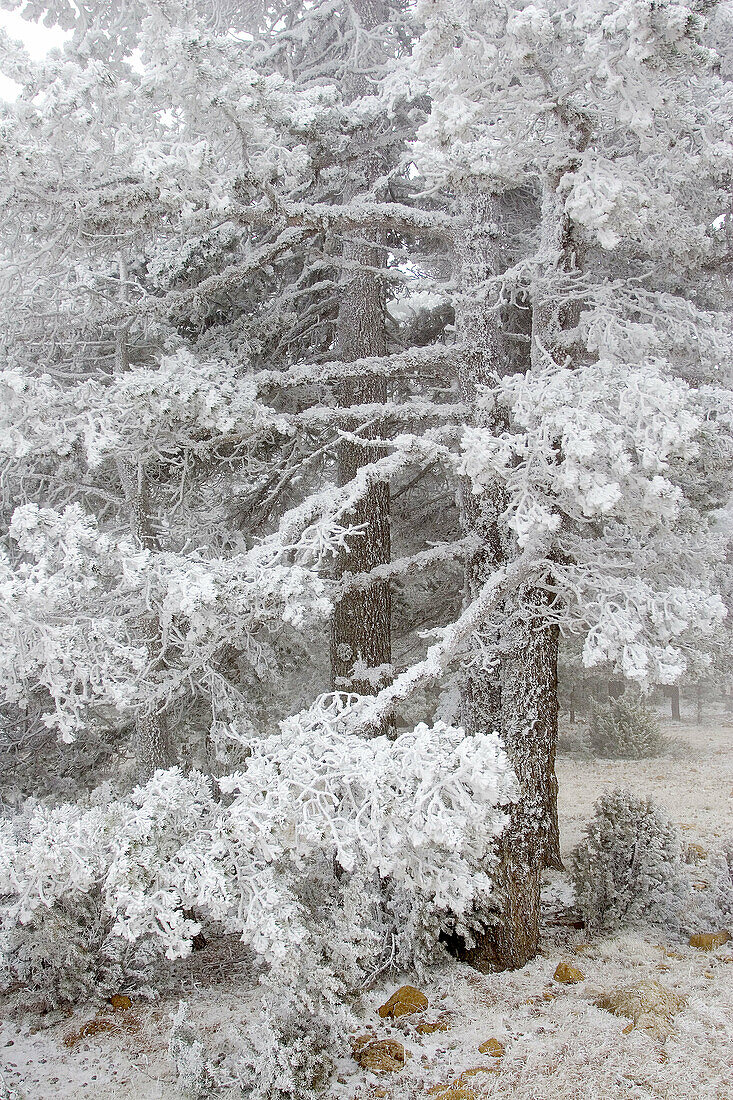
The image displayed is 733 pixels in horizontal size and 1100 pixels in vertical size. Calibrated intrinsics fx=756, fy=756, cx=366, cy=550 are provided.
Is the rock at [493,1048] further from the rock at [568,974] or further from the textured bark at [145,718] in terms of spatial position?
the textured bark at [145,718]

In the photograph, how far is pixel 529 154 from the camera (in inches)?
211

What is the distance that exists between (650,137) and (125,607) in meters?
4.85

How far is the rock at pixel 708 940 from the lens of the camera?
22.1 ft

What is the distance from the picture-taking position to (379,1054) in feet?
17.7

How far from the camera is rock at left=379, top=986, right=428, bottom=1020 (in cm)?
601

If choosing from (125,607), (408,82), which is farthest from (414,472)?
(125,607)

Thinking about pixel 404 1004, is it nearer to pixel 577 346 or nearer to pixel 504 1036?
pixel 504 1036

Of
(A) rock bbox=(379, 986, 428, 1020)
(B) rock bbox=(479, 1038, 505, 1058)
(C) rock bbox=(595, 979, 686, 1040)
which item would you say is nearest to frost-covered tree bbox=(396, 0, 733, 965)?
(A) rock bbox=(379, 986, 428, 1020)

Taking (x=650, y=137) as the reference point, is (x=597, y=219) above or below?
below

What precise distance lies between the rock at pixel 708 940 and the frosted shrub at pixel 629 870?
43 cm

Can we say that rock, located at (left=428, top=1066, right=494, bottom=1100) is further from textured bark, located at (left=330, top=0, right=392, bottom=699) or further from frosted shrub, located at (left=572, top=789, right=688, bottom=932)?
textured bark, located at (left=330, top=0, right=392, bottom=699)

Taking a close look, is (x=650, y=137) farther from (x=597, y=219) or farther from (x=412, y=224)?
(x=412, y=224)

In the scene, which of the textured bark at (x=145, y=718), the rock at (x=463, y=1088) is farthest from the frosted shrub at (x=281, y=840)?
the textured bark at (x=145, y=718)

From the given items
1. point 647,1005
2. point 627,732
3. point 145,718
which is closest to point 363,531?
point 145,718
